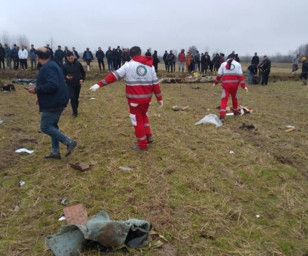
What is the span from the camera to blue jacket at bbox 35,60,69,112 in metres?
5.00

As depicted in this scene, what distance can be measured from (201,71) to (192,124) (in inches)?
706

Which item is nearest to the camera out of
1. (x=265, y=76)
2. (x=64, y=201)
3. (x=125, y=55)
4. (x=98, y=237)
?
(x=98, y=237)

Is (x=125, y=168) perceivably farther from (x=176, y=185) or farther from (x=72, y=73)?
(x=72, y=73)

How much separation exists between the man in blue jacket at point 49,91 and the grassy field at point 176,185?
753 mm

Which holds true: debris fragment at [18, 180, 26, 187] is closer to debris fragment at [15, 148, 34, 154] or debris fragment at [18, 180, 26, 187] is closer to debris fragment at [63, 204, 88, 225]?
debris fragment at [63, 204, 88, 225]

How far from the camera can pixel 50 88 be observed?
5000 mm

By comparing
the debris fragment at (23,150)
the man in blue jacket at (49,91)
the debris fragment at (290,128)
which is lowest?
the debris fragment at (23,150)

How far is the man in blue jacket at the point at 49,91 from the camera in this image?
5.02 m

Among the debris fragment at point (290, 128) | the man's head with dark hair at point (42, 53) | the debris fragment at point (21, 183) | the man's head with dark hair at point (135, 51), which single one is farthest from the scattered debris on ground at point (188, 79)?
the debris fragment at point (21, 183)

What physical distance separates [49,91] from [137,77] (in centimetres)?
168

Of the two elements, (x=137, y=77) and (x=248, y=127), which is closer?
(x=137, y=77)

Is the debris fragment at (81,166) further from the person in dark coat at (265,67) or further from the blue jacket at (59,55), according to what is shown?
the blue jacket at (59,55)

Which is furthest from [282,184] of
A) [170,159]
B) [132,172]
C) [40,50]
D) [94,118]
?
[94,118]

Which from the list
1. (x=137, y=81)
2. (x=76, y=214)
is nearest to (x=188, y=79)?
(x=137, y=81)
